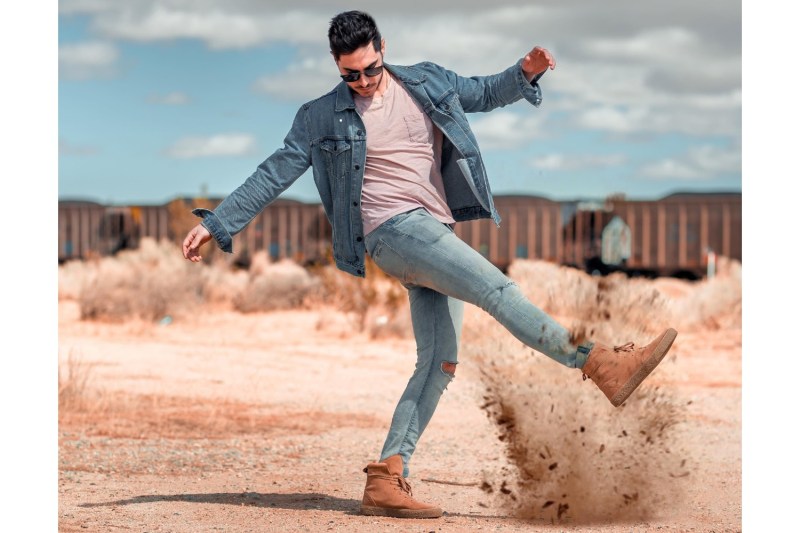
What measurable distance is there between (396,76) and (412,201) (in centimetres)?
48

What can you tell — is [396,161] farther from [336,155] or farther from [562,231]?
[562,231]

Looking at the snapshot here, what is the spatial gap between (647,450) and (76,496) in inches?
98.4

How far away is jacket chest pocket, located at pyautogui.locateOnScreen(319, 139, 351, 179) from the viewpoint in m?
4.20

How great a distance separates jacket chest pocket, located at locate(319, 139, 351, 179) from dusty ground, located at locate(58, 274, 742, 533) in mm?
1261

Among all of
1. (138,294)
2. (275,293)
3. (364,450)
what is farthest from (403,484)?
(275,293)

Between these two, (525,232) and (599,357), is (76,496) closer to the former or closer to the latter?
(599,357)

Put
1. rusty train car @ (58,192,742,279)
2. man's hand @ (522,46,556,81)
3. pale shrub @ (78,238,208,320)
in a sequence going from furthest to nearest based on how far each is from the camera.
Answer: rusty train car @ (58,192,742,279)
pale shrub @ (78,238,208,320)
man's hand @ (522,46,556,81)

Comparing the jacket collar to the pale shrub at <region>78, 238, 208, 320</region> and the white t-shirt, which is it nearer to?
the white t-shirt

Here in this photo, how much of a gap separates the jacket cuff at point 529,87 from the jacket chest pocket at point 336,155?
2.19ft

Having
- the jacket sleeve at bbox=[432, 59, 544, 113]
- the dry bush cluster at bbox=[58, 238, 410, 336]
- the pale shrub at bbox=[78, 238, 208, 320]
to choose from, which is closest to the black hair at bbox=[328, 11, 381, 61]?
the jacket sleeve at bbox=[432, 59, 544, 113]

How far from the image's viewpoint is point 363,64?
13.4ft

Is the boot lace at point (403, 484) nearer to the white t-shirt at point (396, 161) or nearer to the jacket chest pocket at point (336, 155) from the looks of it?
the white t-shirt at point (396, 161)

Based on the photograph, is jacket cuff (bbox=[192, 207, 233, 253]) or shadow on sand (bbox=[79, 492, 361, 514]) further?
shadow on sand (bbox=[79, 492, 361, 514])
